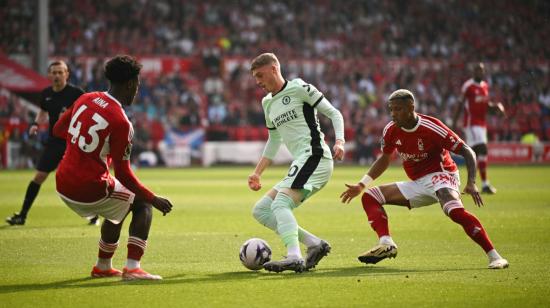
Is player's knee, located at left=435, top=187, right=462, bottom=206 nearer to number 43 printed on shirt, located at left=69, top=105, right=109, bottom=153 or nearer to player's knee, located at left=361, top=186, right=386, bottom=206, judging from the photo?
player's knee, located at left=361, top=186, right=386, bottom=206

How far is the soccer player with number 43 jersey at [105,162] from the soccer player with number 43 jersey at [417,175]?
220 centimetres

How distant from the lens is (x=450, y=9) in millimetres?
49031

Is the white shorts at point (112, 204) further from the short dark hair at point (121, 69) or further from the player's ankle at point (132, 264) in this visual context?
the short dark hair at point (121, 69)

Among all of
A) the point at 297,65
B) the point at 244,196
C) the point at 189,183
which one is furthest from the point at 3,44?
the point at 244,196

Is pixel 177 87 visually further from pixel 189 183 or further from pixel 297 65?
pixel 189 183

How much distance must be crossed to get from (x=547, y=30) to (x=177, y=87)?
18.9 metres

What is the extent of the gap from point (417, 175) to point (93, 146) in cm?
367

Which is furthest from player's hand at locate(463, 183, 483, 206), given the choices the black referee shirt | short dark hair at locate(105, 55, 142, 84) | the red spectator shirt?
the black referee shirt

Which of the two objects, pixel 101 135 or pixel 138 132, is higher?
pixel 101 135

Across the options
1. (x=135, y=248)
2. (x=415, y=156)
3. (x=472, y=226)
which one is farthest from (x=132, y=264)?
(x=472, y=226)

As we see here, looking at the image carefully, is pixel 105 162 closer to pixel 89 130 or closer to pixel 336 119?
pixel 89 130

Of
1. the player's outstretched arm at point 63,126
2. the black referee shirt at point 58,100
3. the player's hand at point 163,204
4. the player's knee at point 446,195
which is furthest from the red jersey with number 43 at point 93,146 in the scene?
the black referee shirt at point 58,100

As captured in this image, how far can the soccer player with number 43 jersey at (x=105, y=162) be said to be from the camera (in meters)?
8.47

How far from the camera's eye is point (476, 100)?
21734mm
